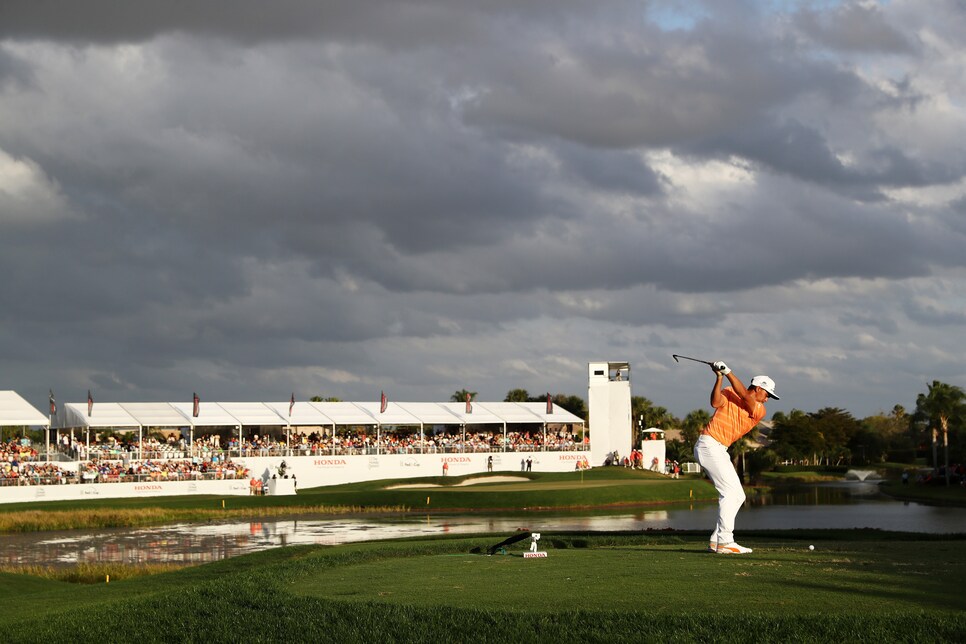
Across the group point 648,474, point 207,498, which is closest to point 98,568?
point 207,498

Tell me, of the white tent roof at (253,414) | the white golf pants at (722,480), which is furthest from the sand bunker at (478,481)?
the white golf pants at (722,480)

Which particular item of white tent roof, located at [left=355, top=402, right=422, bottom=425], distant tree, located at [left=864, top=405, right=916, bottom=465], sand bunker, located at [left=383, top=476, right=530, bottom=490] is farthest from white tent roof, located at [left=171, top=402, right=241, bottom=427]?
distant tree, located at [left=864, top=405, right=916, bottom=465]

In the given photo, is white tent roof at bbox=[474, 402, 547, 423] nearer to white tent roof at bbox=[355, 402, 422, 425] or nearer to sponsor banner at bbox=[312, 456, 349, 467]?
white tent roof at bbox=[355, 402, 422, 425]

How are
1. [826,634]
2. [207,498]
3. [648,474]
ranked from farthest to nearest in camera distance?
[648,474] → [207,498] → [826,634]

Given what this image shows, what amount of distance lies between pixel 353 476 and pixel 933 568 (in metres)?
58.0

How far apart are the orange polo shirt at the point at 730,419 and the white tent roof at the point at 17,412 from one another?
171 ft

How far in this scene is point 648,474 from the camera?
75.1 meters

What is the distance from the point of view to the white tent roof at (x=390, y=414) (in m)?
75.4

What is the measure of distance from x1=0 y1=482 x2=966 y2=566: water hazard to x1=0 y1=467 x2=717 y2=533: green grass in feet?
9.26

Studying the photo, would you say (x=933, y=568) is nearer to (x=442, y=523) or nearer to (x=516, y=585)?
(x=516, y=585)

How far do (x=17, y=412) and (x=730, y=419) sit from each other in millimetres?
54119

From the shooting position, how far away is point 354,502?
54.0 m

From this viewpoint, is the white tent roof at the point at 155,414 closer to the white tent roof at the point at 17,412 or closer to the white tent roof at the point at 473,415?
the white tent roof at the point at 17,412

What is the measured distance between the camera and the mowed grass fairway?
35.3 feet
